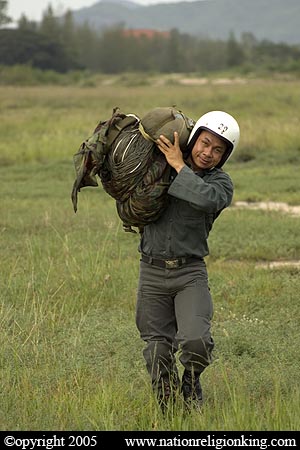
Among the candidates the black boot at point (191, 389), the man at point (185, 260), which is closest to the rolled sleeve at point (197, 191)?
the man at point (185, 260)

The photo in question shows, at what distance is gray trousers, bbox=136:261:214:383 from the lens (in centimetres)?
461

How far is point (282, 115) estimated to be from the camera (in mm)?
23547

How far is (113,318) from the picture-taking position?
711 cm

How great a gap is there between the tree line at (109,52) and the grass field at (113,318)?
57439 millimetres

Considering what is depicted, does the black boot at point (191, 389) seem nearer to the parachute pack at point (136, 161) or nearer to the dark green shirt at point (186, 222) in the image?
the dark green shirt at point (186, 222)

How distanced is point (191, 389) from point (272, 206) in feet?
26.6

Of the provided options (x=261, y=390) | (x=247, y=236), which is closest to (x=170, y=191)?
(x=261, y=390)

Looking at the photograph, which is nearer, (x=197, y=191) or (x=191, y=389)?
(x=197, y=191)

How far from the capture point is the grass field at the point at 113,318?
178 inches

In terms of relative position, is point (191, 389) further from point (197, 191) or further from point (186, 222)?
point (197, 191)

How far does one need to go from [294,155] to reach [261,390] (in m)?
12.1

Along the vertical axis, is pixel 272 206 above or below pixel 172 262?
above

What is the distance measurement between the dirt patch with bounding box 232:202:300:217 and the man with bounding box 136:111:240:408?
7.30 m

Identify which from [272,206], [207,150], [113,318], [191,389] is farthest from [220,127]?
[272,206]
